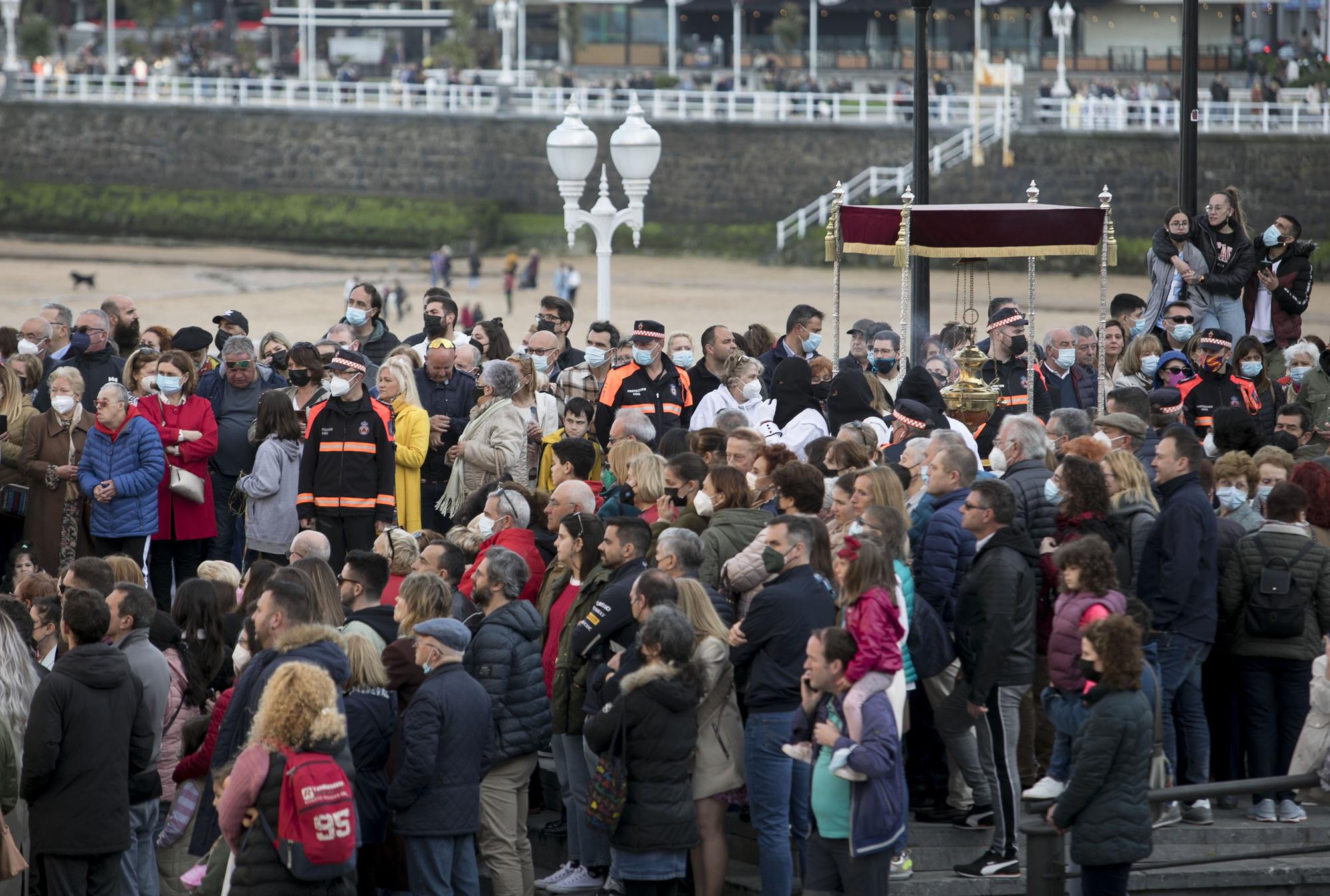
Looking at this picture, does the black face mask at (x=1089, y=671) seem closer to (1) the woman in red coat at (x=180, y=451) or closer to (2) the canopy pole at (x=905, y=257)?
(2) the canopy pole at (x=905, y=257)

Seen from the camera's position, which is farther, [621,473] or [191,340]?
[191,340]

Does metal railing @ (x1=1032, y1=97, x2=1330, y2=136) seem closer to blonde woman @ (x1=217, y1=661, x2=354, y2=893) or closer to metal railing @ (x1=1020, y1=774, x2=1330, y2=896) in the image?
metal railing @ (x1=1020, y1=774, x2=1330, y2=896)

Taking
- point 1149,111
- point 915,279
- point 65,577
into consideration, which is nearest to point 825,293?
point 1149,111

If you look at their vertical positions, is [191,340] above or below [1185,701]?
above

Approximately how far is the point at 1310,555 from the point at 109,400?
647 cm

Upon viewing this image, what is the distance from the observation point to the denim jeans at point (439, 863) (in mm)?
7641

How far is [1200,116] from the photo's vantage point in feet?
129

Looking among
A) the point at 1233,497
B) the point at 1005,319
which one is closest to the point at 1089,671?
the point at 1233,497

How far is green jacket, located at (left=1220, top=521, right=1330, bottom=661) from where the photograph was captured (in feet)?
28.1

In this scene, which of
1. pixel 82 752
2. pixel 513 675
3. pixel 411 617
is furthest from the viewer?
pixel 513 675

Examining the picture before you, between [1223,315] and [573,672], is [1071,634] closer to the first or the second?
[573,672]

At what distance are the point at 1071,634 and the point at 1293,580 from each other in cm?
152

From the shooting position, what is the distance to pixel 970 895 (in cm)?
805

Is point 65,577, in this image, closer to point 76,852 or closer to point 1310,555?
point 76,852
